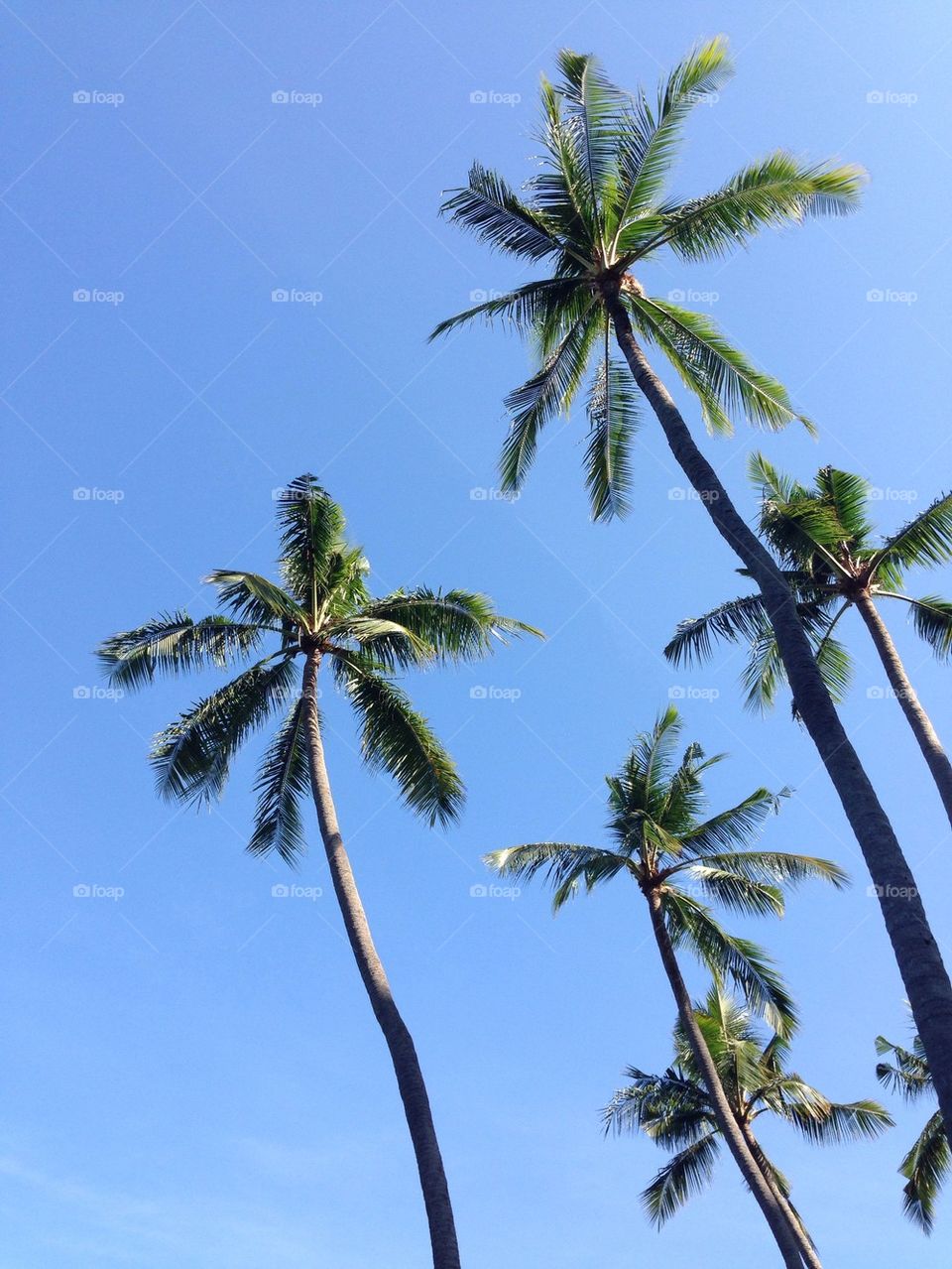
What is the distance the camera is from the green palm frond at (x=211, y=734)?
61.8 ft

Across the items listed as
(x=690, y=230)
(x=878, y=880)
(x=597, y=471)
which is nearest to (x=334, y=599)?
(x=597, y=471)

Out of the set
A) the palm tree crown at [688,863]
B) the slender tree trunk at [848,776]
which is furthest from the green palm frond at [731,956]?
the slender tree trunk at [848,776]

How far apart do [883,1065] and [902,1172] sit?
2669 millimetres

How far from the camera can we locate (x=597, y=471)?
60.5 ft

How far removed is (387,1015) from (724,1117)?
8781 mm

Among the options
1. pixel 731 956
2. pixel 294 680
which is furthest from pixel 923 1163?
pixel 294 680

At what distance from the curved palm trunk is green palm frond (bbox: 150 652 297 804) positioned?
0.97 meters

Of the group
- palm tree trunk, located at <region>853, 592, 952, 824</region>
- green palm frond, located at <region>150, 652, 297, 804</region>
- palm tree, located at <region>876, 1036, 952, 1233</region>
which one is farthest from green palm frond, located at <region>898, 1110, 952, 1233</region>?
green palm frond, located at <region>150, 652, 297, 804</region>

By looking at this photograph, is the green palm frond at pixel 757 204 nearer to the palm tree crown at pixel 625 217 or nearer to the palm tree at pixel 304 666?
the palm tree crown at pixel 625 217

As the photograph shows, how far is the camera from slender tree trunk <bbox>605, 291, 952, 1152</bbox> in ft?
30.0

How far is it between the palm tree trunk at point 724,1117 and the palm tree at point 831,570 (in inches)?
213

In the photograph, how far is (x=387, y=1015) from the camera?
49.9 feet

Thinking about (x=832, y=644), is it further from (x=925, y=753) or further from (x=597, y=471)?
(x=597, y=471)

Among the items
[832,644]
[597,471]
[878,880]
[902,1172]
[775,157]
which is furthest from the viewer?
[902,1172]
